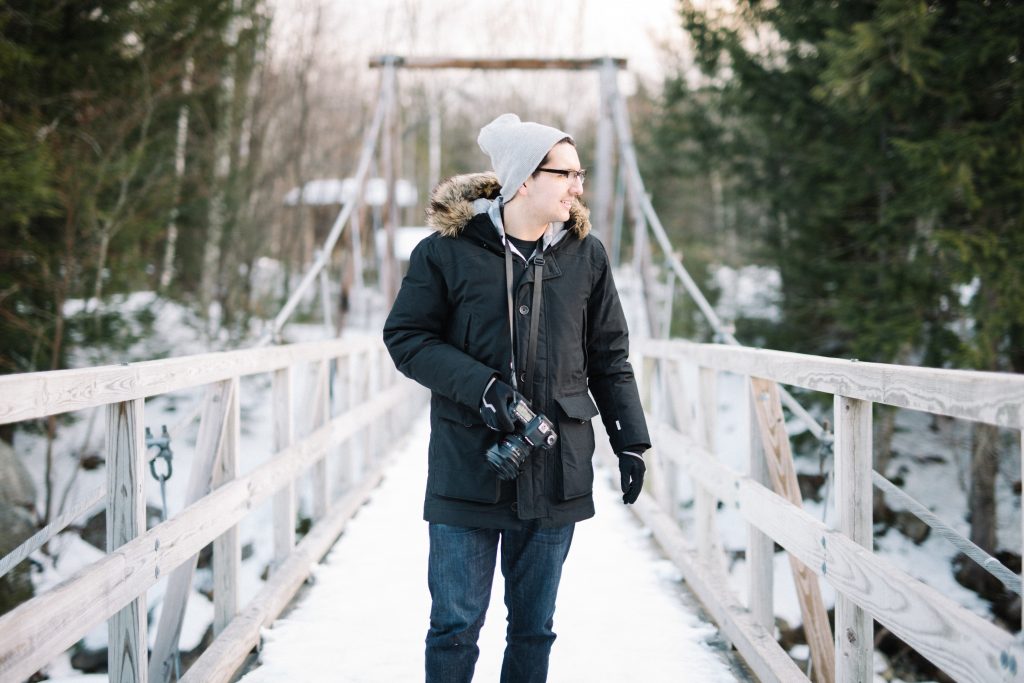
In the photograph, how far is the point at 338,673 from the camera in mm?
2555

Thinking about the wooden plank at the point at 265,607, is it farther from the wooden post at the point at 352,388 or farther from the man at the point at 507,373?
the man at the point at 507,373

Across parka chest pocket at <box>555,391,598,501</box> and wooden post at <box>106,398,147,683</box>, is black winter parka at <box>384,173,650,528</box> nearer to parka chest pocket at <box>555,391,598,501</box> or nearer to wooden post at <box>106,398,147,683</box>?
parka chest pocket at <box>555,391,598,501</box>

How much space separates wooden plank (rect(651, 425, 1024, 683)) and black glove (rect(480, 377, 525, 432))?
2.51 feet

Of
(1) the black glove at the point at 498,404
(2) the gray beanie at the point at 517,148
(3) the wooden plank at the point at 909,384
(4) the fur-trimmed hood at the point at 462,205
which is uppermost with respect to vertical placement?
(2) the gray beanie at the point at 517,148

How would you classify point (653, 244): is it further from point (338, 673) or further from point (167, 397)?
point (338, 673)

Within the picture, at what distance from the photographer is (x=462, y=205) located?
1874 millimetres

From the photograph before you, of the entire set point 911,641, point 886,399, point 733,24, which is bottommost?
point 911,641

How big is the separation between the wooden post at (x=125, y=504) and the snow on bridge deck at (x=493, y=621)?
2.15 ft

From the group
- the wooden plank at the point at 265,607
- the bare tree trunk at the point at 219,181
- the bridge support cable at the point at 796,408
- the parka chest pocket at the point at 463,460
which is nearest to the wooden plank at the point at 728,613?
the bridge support cable at the point at 796,408

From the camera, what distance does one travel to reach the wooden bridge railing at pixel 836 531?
1.37m

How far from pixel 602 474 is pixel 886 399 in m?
4.20

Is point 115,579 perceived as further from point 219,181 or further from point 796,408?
point 219,181

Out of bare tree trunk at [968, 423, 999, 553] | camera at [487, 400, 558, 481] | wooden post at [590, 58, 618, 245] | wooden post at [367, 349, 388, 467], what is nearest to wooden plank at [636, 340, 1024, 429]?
camera at [487, 400, 558, 481]

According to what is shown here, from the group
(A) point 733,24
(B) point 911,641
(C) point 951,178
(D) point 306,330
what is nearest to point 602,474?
(C) point 951,178
